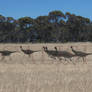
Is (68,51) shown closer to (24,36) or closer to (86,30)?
(24,36)

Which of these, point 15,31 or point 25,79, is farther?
point 15,31

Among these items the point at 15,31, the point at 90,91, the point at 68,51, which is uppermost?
the point at 15,31

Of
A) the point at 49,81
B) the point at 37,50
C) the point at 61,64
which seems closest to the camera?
the point at 49,81

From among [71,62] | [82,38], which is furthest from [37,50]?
[82,38]

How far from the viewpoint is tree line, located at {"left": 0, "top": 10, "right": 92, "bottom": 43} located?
3334cm

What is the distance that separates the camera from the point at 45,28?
33.2 metres

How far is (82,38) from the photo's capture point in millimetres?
35625

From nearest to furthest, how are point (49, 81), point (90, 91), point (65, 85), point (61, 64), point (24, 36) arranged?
point (90, 91)
point (65, 85)
point (49, 81)
point (61, 64)
point (24, 36)

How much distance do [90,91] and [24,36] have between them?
93.3 feet

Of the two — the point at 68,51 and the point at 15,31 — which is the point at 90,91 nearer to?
the point at 68,51

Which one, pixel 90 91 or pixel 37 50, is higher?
pixel 37 50

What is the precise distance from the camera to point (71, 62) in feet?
36.2

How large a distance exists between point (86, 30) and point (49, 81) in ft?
97.3

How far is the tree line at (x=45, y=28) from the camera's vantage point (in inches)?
1313
